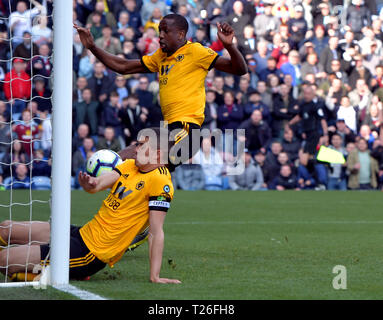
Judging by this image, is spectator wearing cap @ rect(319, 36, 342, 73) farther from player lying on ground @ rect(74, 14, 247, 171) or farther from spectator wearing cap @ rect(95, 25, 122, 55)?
player lying on ground @ rect(74, 14, 247, 171)

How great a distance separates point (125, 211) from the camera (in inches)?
266

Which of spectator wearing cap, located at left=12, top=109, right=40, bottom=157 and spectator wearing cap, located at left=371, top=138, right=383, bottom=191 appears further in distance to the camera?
spectator wearing cap, located at left=371, top=138, right=383, bottom=191

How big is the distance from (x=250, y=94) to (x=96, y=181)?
1341cm

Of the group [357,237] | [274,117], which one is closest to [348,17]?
[274,117]

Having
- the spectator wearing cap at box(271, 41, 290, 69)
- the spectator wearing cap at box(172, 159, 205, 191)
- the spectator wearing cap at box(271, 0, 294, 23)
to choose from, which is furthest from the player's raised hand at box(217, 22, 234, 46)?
the spectator wearing cap at box(271, 0, 294, 23)

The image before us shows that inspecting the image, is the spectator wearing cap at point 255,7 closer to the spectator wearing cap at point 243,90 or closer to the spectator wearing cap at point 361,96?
the spectator wearing cap at point 243,90

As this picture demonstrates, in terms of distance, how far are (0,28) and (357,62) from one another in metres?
9.11

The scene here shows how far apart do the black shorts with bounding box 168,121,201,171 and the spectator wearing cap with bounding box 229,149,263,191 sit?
10444 millimetres

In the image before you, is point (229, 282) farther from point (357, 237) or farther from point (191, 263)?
point (357, 237)

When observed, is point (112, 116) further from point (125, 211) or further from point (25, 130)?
point (125, 211)

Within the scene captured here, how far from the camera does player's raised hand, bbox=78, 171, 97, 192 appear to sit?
20.6 feet

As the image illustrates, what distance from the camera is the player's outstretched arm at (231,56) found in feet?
24.5

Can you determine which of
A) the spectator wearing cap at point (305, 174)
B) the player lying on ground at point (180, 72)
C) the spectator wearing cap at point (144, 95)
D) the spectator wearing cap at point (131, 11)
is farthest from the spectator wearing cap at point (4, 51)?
the player lying on ground at point (180, 72)

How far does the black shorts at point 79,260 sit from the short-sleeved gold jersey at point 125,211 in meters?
0.04
